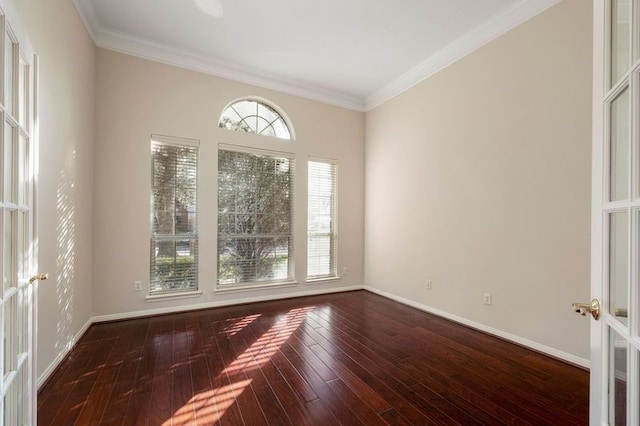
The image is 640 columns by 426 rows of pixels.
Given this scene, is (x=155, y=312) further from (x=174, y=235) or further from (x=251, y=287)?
(x=251, y=287)

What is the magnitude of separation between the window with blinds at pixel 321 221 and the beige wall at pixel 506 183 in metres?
1.08

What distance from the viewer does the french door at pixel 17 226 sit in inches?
46.5

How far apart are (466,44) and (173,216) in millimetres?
4042

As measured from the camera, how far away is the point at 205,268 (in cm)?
383

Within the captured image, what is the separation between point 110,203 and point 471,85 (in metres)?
4.32

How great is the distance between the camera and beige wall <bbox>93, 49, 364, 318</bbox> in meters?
3.32

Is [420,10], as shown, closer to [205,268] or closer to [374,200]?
[374,200]

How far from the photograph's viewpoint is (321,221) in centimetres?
478

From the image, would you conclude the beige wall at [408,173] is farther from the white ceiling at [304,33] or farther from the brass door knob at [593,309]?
the brass door knob at [593,309]

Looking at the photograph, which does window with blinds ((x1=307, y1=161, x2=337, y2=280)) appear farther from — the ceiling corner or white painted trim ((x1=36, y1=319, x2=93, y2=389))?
the ceiling corner

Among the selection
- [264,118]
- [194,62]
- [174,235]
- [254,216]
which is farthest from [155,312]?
[194,62]

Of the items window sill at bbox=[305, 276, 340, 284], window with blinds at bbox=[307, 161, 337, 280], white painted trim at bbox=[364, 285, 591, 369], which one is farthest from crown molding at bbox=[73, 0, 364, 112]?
white painted trim at bbox=[364, 285, 591, 369]

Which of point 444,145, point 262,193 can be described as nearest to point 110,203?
point 262,193

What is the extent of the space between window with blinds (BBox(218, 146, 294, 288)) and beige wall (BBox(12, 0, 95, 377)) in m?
1.44
